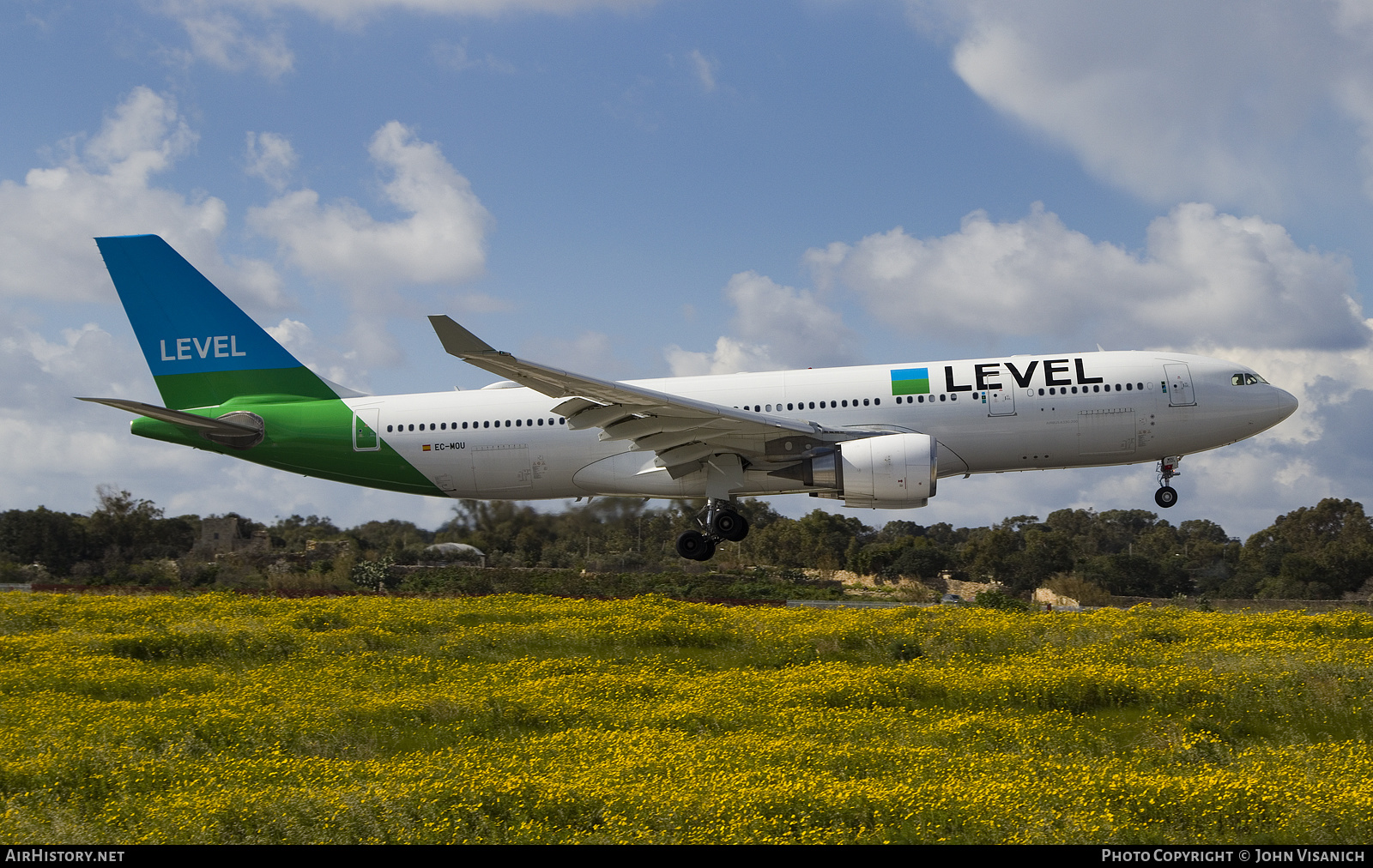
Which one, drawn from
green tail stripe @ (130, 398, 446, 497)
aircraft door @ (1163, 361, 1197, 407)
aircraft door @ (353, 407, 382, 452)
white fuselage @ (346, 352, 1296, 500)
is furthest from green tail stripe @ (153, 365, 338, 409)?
aircraft door @ (1163, 361, 1197, 407)

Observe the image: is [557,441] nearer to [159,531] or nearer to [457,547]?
[457,547]

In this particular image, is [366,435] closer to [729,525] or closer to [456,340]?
[456,340]

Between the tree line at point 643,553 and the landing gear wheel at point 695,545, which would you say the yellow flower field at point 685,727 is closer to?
the landing gear wheel at point 695,545

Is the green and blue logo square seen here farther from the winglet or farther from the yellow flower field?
the winglet

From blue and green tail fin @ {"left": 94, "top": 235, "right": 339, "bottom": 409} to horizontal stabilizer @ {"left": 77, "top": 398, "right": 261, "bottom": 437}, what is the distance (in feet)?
3.73

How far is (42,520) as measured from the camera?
128 ft

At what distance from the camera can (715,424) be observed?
21.2 meters

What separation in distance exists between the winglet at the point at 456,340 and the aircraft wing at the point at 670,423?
52 centimetres

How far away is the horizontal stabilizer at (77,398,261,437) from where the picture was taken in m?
21.9

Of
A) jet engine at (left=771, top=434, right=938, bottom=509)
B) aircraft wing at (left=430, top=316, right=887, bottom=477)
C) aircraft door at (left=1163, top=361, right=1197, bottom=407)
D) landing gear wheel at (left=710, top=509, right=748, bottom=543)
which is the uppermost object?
aircraft door at (left=1163, top=361, right=1197, bottom=407)

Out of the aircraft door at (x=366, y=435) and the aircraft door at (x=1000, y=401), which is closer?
the aircraft door at (x=1000, y=401)

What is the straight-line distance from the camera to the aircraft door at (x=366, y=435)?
78.5 feet

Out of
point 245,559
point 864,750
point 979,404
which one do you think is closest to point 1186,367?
point 979,404

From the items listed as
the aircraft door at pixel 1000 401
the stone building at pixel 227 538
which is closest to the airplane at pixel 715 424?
the aircraft door at pixel 1000 401
